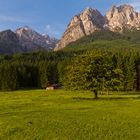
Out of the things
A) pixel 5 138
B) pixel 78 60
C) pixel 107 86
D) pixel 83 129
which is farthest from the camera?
pixel 78 60

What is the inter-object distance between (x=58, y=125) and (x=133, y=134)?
840 cm

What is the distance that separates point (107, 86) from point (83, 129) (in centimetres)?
5169

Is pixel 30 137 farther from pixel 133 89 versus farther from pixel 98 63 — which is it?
pixel 133 89

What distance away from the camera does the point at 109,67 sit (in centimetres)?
9075

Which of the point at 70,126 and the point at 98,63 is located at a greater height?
the point at 98,63

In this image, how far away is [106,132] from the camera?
35.7 m

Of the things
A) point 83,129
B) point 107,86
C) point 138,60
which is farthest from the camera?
point 138,60

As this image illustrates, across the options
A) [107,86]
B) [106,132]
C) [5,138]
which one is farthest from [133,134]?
[107,86]

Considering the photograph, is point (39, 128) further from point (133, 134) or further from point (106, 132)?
point (133, 134)

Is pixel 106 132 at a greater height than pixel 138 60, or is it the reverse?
pixel 138 60

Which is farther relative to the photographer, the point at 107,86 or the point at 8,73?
the point at 8,73

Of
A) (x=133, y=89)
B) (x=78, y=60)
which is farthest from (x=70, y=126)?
(x=133, y=89)

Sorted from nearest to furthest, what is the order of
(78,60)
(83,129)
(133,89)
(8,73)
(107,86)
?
(83,129) < (107,86) < (78,60) < (133,89) < (8,73)

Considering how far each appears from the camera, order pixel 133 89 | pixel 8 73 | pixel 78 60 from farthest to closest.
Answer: pixel 8 73 → pixel 133 89 → pixel 78 60
